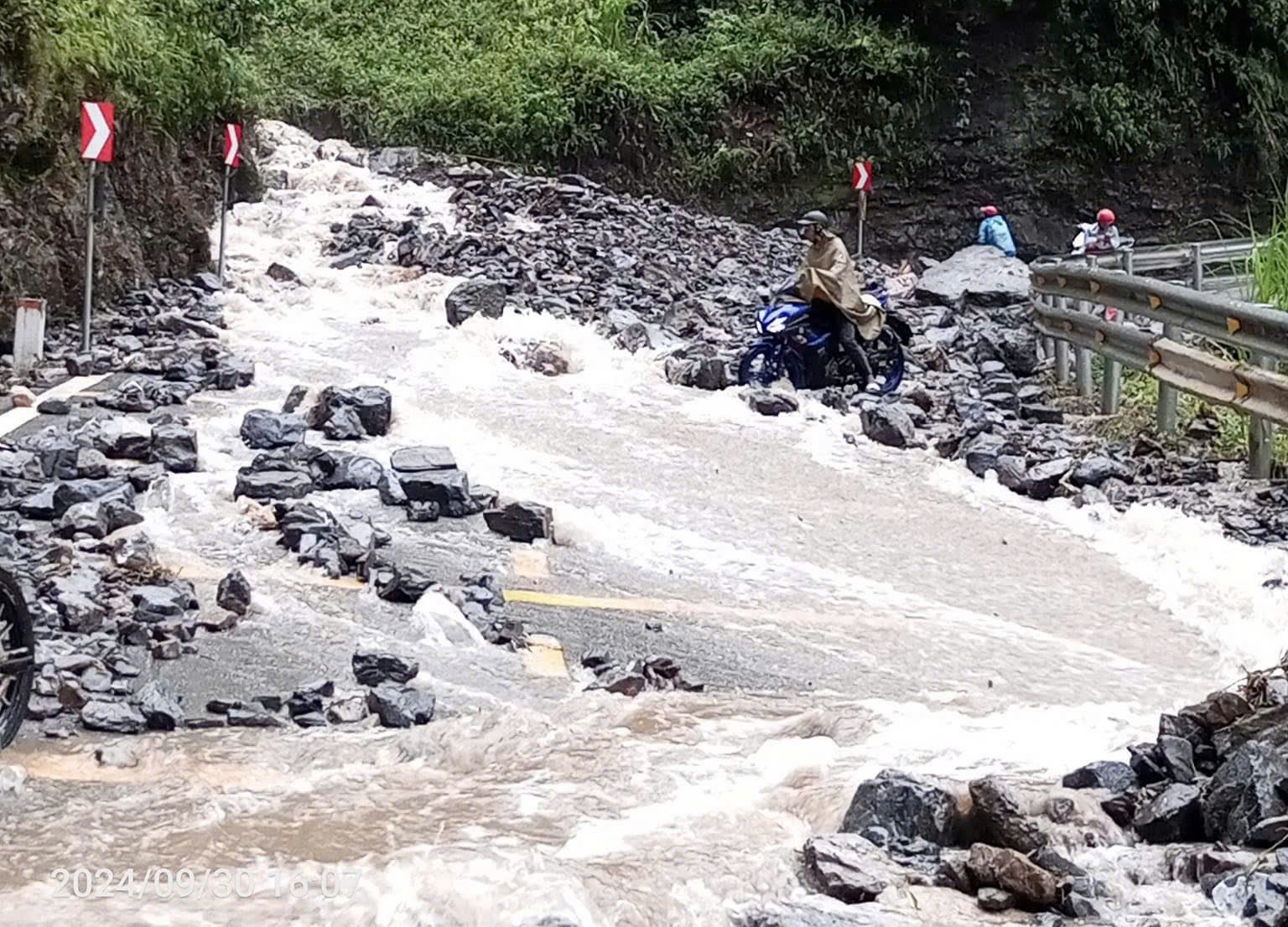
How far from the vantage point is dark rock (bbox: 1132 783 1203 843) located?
4.81 metres

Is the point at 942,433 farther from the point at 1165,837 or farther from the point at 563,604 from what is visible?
the point at 1165,837

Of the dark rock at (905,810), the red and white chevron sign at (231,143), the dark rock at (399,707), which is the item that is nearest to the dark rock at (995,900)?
the dark rock at (905,810)

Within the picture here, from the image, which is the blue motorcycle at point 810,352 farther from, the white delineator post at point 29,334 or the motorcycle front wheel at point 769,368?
the white delineator post at point 29,334

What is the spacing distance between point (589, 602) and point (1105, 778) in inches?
127

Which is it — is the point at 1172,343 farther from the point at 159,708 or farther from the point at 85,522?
the point at 159,708

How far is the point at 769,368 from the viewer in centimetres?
1390

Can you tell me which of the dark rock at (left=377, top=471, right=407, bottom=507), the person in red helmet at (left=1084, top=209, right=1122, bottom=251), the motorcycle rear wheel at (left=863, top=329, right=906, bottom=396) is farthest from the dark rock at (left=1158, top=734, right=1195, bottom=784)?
the person in red helmet at (left=1084, top=209, right=1122, bottom=251)

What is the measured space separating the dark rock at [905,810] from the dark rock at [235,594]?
330 centimetres

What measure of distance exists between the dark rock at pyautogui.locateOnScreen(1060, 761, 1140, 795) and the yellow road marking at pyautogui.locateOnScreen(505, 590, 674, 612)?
9.48 ft

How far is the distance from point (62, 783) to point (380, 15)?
2754 centimetres

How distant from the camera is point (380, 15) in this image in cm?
3091

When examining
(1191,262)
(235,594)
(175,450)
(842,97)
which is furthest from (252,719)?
(842,97)

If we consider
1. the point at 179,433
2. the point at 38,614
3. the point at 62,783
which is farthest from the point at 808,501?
the point at 62,783

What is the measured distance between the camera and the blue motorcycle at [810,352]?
1369cm
